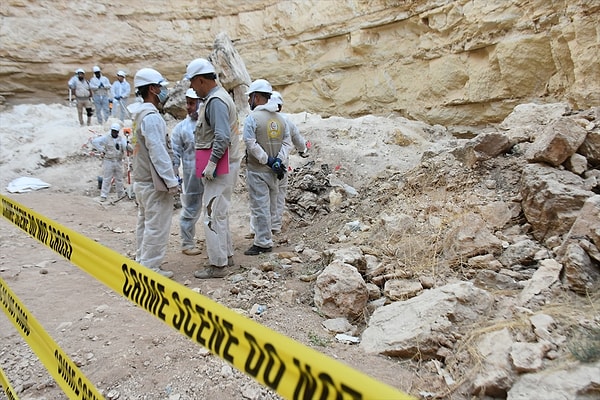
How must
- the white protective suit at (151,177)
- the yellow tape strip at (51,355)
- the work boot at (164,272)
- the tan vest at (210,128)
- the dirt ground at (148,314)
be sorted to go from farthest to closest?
the work boot at (164,272)
the tan vest at (210,128)
the white protective suit at (151,177)
the dirt ground at (148,314)
the yellow tape strip at (51,355)

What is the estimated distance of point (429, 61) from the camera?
12.6 metres

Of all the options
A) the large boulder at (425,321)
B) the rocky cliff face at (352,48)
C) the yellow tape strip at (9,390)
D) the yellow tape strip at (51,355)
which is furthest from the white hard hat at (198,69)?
the rocky cliff face at (352,48)

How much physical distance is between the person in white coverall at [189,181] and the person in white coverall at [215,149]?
101 centimetres

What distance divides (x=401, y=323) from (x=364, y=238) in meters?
2.05

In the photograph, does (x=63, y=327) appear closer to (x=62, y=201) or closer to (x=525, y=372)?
A: (x=525, y=372)

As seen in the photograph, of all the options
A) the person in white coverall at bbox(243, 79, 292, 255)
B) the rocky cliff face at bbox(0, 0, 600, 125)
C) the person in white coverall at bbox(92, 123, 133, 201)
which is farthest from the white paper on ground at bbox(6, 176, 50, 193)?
the rocky cliff face at bbox(0, 0, 600, 125)

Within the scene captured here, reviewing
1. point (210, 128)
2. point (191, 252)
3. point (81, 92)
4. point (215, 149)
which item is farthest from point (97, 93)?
point (215, 149)

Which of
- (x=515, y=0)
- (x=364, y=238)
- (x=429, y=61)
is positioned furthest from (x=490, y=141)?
(x=429, y=61)

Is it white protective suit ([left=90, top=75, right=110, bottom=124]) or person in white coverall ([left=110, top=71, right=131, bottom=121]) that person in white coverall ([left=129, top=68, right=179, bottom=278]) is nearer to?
white protective suit ([left=90, top=75, right=110, bottom=124])

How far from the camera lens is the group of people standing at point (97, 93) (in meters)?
12.1

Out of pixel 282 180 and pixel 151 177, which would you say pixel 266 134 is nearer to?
pixel 282 180

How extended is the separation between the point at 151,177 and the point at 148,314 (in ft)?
4.37

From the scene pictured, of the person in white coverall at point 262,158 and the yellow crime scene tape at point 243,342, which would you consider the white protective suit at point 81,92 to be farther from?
the yellow crime scene tape at point 243,342

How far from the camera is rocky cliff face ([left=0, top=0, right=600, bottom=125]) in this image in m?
9.83
